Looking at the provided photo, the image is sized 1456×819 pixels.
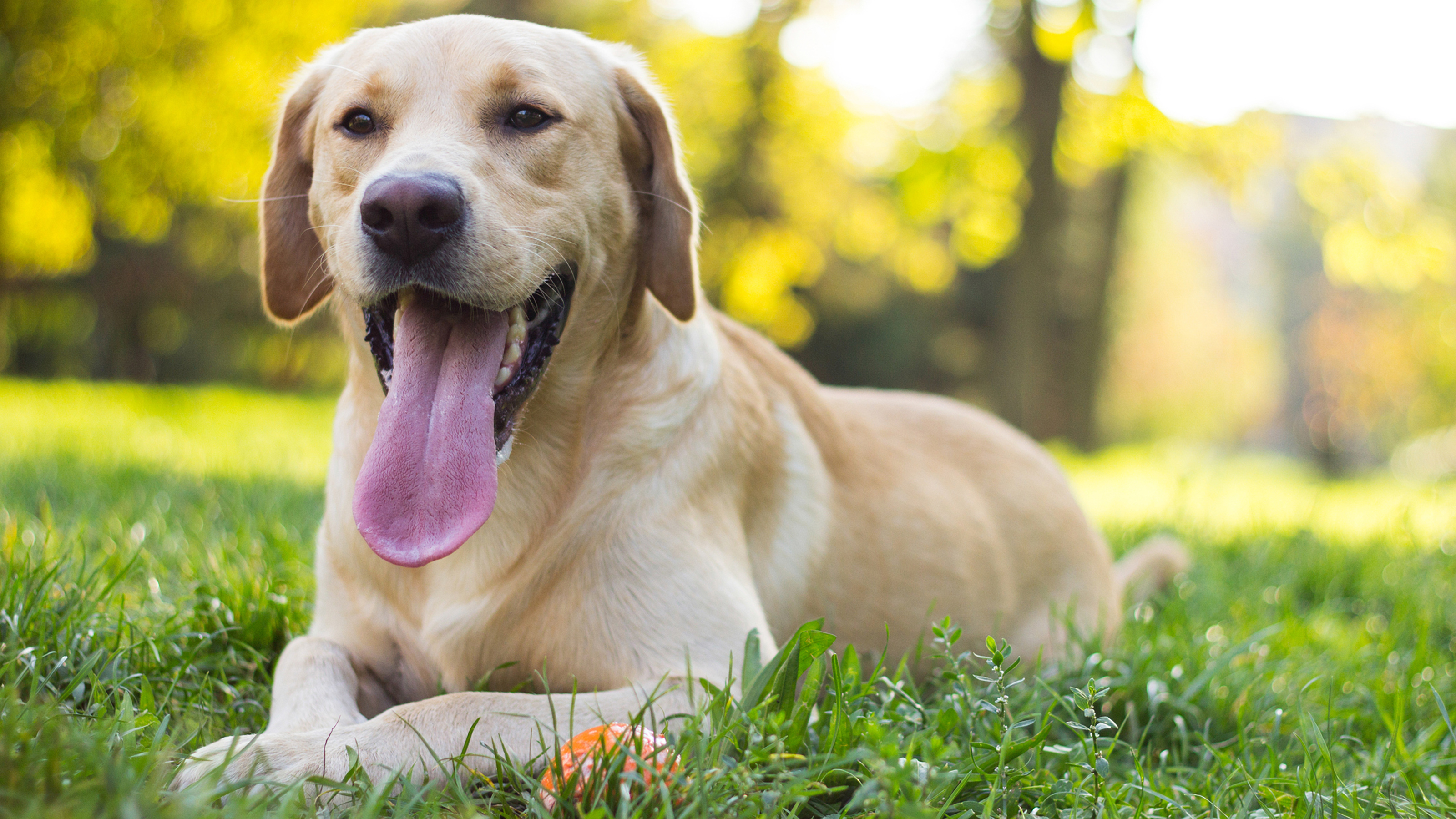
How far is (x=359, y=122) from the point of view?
7.41 ft

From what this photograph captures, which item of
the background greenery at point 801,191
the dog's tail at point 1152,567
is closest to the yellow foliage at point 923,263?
the background greenery at point 801,191

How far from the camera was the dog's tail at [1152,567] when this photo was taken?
152 inches

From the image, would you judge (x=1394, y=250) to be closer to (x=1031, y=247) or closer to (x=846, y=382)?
(x=1031, y=247)

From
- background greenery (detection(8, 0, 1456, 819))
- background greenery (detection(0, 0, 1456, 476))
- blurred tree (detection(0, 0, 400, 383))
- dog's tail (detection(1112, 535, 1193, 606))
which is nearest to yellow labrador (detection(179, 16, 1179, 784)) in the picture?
background greenery (detection(8, 0, 1456, 819))

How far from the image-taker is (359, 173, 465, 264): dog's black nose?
6.28ft

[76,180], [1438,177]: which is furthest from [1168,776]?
[1438,177]

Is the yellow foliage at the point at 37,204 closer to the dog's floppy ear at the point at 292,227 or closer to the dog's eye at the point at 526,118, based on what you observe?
the dog's floppy ear at the point at 292,227

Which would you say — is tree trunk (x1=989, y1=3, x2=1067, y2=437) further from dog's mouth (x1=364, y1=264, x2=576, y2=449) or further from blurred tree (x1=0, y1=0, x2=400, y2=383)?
dog's mouth (x1=364, y1=264, x2=576, y2=449)

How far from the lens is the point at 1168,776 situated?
2184 millimetres

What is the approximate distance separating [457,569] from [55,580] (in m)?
0.98

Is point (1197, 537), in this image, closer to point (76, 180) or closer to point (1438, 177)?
point (76, 180)

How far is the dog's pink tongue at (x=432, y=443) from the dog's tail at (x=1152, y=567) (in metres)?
2.78

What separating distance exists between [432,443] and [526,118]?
0.81 metres

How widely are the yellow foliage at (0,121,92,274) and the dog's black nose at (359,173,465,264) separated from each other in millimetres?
11869
